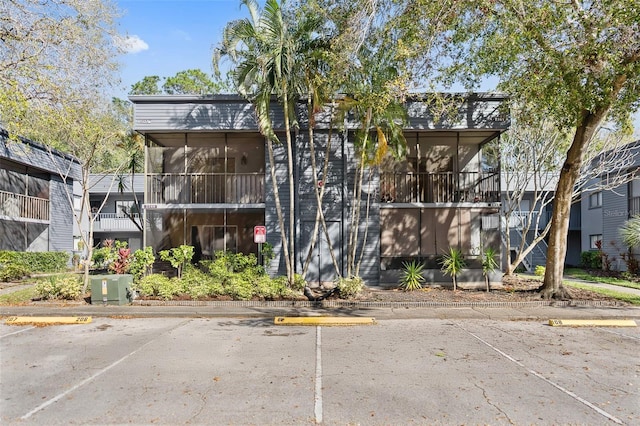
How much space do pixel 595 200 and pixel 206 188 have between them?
22.5 metres

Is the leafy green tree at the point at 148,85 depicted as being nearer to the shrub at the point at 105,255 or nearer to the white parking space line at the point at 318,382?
the shrub at the point at 105,255

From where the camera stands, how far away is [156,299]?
39.7 ft

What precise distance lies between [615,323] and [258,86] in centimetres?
1101

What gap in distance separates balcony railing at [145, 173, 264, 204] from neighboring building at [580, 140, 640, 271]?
16.9 meters

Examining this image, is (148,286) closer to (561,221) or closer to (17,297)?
(17,297)

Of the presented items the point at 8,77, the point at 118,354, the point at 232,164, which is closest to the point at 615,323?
the point at 118,354

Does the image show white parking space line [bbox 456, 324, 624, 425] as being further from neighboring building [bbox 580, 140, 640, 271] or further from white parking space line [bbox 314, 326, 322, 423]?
neighboring building [bbox 580, 140, 640, 271]

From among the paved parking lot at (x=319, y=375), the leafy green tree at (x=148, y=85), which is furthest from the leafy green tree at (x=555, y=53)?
the leafy green tree at (x=148, y=85)

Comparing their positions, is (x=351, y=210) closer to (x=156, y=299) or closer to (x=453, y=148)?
(x=453, y=148)

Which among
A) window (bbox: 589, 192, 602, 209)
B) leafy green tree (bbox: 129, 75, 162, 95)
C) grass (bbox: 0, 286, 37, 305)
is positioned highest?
leafy green tree (bbox: 129, 75, 162, 95)

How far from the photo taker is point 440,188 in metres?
16.7

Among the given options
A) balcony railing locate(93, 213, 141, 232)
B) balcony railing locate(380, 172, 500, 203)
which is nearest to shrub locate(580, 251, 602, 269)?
balcony railing locate(380, 172, 500, 203)

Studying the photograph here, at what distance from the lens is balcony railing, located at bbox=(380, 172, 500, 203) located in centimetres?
1559

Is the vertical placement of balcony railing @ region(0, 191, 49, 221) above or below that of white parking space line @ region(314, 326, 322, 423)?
above
